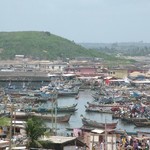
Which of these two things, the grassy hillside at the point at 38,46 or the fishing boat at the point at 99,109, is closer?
the fishing boat at the point at 99,109

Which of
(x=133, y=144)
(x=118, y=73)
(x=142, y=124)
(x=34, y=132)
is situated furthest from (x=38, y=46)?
(x=34, y=132)

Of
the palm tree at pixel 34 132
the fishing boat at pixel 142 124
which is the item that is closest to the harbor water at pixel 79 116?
the fishing boat at pixel 142 124

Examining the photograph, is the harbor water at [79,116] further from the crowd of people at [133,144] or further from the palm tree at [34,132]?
the palm tree at [34,132]

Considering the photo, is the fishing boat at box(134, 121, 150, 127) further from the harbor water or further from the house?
the house

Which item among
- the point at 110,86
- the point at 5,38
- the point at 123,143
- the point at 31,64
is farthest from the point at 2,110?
the point at 5,38

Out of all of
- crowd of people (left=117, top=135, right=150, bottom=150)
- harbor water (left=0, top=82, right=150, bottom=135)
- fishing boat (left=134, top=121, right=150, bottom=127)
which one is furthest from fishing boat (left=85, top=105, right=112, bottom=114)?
crowd of people (left=117, top=135, right=150, bottom=150)

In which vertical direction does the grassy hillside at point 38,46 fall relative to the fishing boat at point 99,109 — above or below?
above

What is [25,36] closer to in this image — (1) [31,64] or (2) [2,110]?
(1) [31,64]

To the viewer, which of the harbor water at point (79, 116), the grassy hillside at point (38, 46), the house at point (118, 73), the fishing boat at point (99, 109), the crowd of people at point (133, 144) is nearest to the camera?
the crowd of people at point (133, 144)
